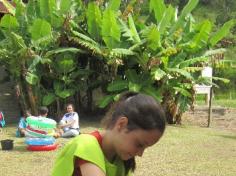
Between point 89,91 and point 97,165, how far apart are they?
1245 cm

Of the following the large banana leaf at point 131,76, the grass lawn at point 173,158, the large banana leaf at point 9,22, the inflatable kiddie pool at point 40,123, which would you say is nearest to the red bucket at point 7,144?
the grass lawn at point 173,158

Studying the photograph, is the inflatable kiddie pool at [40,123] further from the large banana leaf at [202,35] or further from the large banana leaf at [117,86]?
the large banana leaf at [202,35]

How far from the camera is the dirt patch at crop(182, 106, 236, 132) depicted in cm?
1423

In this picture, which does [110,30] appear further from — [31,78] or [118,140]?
[118,140]

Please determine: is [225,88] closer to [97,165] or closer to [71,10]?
[71,10]

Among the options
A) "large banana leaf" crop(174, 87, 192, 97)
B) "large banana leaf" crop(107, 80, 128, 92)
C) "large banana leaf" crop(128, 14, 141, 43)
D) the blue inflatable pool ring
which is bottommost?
the blue inflatable pool ring

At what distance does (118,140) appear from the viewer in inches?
71.0

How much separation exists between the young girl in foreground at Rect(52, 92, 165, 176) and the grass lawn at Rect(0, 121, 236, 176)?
17.7ft

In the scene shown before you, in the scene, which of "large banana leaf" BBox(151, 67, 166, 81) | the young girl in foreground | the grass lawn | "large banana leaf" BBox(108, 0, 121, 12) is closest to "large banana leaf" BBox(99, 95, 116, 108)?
"large banana leaf" BBox(151, 67, 166, 81)

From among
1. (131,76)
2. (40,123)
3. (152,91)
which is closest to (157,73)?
(152,91)

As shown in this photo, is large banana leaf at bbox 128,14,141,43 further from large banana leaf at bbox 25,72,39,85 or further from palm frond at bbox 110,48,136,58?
large banana leaf at bbox 25,72,39,85

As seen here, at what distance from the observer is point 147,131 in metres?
1.74

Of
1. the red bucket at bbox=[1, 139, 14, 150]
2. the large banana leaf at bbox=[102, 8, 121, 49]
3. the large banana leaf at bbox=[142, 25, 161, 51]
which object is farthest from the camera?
the large banana leaf at bbox=[142, 25, 161, 51]

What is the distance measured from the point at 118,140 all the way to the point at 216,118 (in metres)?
14.3
